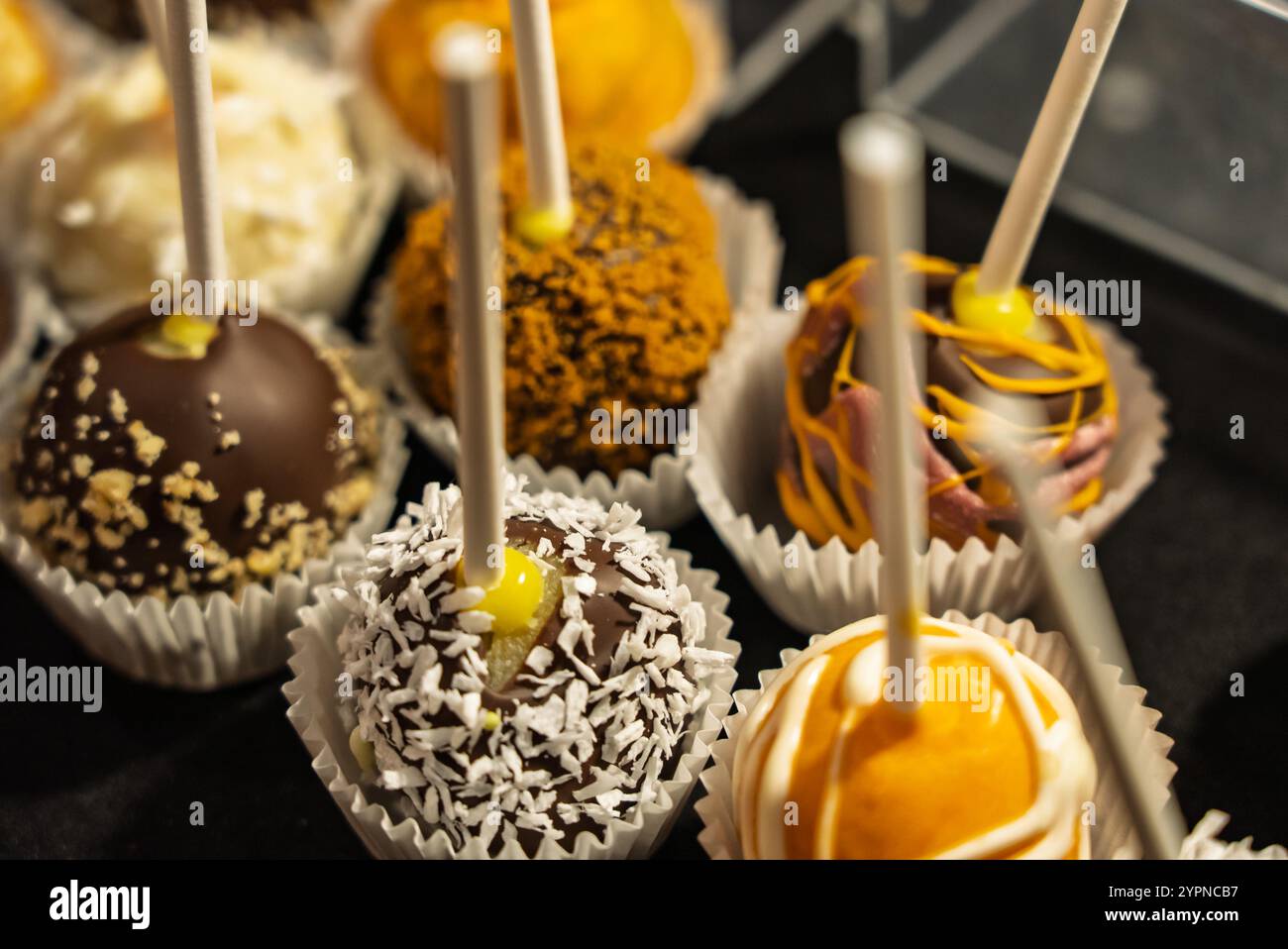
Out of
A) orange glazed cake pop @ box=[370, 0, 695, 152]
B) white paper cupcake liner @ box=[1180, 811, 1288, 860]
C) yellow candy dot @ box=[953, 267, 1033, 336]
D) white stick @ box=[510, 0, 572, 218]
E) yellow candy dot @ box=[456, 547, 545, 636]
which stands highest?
orange glazed cake pop @ box=[370, 0, 695, 152]

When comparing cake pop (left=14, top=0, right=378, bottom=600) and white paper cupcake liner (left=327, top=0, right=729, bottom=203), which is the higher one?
white paper cupcake liner (left=327, top=0, right=729, bottom=203)

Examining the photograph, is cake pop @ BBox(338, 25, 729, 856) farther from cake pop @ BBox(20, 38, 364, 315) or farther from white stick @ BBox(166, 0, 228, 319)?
cake pop @ BBox(20, 38, 364, 315)

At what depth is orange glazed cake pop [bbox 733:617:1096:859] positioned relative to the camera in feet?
3.41

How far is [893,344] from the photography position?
80cm

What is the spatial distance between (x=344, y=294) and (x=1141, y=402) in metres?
0.93

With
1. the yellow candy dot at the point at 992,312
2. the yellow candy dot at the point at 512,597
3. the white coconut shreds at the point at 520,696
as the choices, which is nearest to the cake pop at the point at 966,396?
the yellow candy dot at the point at 992,312

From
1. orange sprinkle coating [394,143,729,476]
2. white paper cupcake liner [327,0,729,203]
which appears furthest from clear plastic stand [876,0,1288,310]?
orange sprinkle coating [394,143,729,476]

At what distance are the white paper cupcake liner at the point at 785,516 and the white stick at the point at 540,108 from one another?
0.79 ft

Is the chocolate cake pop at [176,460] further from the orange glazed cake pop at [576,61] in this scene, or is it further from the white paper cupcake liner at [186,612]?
the orange glazed cake pop at [576,61]

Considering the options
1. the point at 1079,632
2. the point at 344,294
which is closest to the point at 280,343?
the point at 344,294

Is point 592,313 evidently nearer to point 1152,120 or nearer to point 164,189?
point 164,189

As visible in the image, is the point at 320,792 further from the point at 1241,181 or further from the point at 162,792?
the point at 1241,181

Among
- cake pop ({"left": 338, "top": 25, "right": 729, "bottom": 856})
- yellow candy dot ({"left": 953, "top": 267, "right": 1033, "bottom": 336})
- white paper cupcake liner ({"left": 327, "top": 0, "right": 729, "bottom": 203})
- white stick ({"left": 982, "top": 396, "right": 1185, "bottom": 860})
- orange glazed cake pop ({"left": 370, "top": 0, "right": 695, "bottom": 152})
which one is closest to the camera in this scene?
white stick ({"left": 982, "top": 396, "right": 1185, "bottom": 860})

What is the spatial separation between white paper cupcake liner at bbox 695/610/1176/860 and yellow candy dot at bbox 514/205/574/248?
477 millimetres
